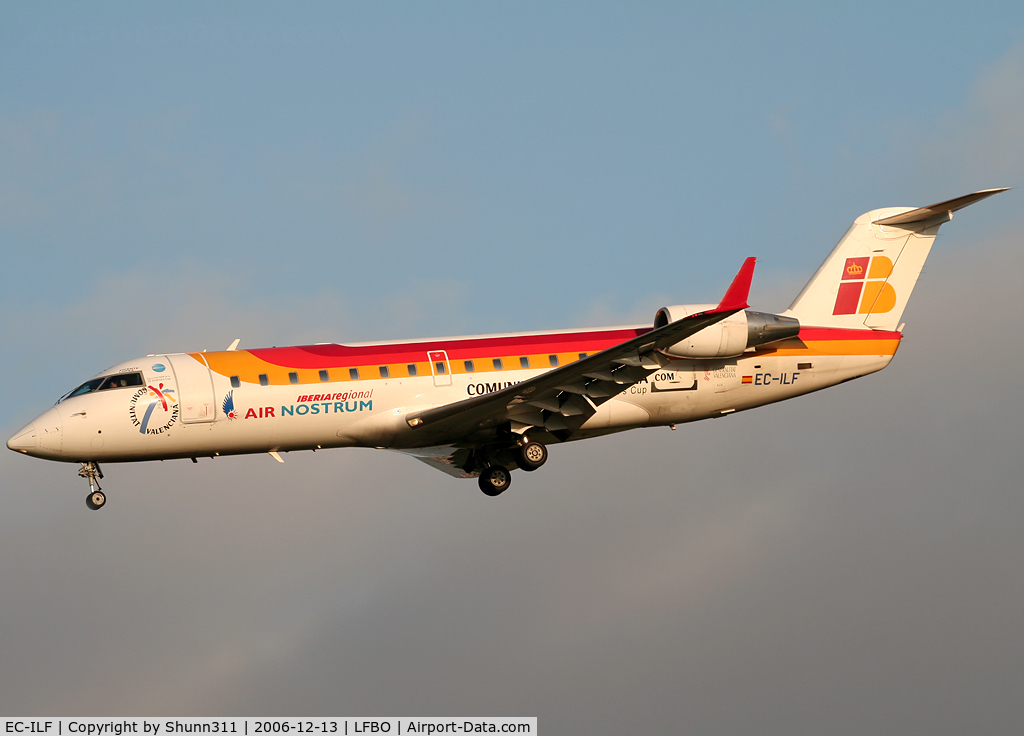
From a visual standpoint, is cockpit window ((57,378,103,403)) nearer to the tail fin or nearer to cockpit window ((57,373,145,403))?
cockpit window ((57,373,145,403))

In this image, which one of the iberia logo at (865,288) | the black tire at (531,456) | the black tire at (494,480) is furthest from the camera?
the iberia logo at (865,288)

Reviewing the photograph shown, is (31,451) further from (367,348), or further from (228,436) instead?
(367,348)

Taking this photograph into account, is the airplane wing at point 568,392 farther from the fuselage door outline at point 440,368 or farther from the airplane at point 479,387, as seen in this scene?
the fuselage door outline at point 440,368

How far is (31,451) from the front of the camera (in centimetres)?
2794

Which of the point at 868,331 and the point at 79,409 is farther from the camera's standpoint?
the point at 868,331

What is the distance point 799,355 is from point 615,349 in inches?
277

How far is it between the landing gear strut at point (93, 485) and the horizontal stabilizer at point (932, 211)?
808 inches

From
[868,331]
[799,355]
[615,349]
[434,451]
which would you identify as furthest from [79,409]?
[868,331]

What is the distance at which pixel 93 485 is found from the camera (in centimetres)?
2858

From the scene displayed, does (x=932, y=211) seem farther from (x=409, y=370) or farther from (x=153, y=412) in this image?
(x=153, y=412)

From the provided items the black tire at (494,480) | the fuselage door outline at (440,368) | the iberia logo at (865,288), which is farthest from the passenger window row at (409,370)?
the iberia logo at (865,288)

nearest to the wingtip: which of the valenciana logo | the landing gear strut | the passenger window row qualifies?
the passenger window row

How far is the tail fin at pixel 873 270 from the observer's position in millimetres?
32781

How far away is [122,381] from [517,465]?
9601mm
